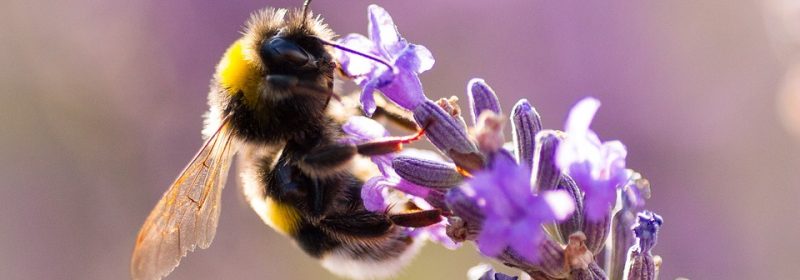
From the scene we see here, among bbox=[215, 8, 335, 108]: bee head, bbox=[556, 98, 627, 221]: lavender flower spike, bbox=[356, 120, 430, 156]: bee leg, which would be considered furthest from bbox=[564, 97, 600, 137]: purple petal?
bbox=[215, 8, 335, 108]: bee head

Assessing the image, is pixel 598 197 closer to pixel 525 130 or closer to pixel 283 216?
pixel 525 130

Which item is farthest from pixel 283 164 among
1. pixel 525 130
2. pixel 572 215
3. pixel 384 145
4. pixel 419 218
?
pixel 572 215

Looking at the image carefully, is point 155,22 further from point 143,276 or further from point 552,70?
point 143,276

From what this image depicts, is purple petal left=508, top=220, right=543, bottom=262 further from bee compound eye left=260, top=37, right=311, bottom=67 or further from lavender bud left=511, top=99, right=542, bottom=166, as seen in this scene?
bee compound eye left=260, top=37, right=311, bottom=67

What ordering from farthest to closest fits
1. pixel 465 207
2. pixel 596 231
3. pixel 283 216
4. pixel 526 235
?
pixel 283 216 → pixel 596 231 → pixel 465 207 → pixel 526 235

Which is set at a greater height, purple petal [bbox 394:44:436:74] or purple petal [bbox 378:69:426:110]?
purple petal [bbox 394:44:436:74]

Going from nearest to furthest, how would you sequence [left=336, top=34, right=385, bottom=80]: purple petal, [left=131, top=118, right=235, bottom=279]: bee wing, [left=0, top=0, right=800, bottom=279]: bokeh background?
[left=336, top=34, right=385, bottom=80]: purple petal
[left=131, top=118, right=235, bottom=279]: bee wing
[left=0, top=0, right=800, bottom=279]: bokeh background

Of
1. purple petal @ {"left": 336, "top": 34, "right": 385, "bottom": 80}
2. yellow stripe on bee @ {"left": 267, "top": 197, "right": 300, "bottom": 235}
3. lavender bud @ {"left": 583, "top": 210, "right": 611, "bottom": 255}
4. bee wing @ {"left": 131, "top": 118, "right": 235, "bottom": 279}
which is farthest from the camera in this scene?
yellow stripe on bee @ {"left": 267, "top": 197, "right": 300, "bottom": 235}
